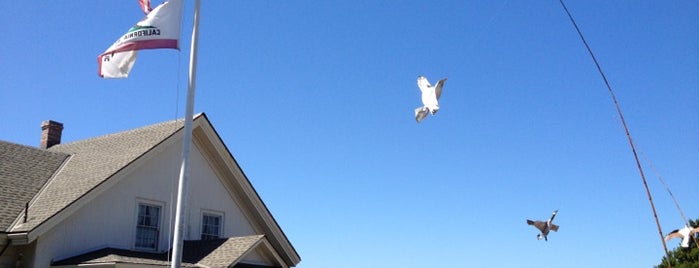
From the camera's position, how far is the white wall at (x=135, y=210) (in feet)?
50.8

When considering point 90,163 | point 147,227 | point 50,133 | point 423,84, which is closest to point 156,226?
point 147,227

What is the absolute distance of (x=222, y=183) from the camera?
19906mm

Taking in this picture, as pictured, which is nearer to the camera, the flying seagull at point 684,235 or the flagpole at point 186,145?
the flying seagull at point 684,235

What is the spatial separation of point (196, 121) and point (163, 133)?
95 cm

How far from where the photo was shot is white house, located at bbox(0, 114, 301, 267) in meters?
15.1

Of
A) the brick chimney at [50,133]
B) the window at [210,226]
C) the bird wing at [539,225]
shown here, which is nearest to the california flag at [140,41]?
the window at [210,226]

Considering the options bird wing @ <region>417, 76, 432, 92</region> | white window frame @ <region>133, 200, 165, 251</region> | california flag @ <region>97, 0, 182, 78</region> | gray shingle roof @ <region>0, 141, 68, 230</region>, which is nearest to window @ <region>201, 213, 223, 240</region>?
white window frame @ <region>133, 200, 165, 251</region>

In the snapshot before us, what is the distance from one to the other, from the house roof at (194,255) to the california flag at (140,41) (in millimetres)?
4569

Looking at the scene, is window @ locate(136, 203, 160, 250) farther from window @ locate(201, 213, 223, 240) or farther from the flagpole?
the flagpole

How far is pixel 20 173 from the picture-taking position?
18031 millimetres

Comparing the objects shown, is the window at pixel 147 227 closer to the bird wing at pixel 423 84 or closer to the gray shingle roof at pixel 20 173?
the gray shingle roof at pixel 20 173

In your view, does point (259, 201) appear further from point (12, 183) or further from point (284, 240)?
point (12, 183)

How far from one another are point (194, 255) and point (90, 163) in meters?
4.22

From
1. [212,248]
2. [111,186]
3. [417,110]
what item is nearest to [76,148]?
[111,186]
